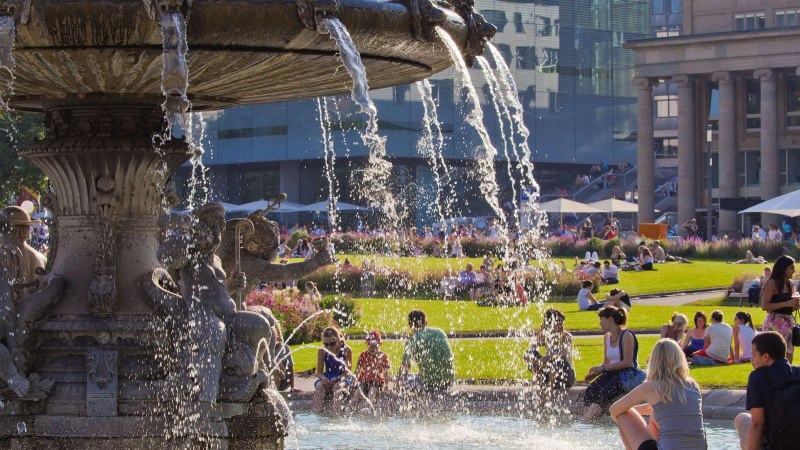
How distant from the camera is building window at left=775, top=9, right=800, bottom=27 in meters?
85.2

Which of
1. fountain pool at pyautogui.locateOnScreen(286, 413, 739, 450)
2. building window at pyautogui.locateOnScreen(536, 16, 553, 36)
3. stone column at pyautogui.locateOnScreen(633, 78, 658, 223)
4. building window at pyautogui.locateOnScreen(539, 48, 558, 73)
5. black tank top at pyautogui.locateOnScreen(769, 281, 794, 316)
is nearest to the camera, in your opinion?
fountain pool at pyautogui.locateOnScreen(286, 413, 739, 450)

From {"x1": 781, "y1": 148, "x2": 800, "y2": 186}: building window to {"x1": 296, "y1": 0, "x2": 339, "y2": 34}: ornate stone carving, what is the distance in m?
76.6

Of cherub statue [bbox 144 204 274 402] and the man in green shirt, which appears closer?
cherub statue [bbox 144 204 274 402]

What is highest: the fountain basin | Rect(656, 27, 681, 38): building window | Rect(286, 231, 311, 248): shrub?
Rect(656, 27, 681, 38): building window

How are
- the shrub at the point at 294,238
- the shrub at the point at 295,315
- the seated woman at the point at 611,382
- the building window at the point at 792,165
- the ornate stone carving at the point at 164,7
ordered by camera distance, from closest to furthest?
the ornate stone carving at the point at 164,7 → the seated woman at the point at 611,382 → the shrub at the point at 295,315 → the shrub at the point at 294,238 → the building window at the point at 792,165

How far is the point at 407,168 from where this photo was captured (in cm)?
7744

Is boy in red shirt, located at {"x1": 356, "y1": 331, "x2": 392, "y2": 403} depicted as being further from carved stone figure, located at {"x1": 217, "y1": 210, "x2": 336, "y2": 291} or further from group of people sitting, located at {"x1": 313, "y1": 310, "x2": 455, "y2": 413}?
carved stone figure, located at {"x1": 217, "y1": 210, "x2": 336, "y2": 291}

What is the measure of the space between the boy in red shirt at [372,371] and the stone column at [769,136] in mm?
65443

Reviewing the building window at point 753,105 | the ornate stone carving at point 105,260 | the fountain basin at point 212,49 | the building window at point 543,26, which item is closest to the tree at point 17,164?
the ornate stone carving at point 105,260

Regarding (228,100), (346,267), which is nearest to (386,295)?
(346,267)

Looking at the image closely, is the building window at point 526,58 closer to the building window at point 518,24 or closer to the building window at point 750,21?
the building window at point 518,24

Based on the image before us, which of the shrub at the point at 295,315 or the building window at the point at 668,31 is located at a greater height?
the building window at the point at 668,31

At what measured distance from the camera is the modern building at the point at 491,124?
247 feet

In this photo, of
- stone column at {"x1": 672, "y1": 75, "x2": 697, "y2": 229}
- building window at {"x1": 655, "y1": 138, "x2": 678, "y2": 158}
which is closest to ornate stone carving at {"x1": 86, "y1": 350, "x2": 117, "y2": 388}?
stone column at {"x1": 672, "y1": 75, "x2": 697, "y2": 229}
